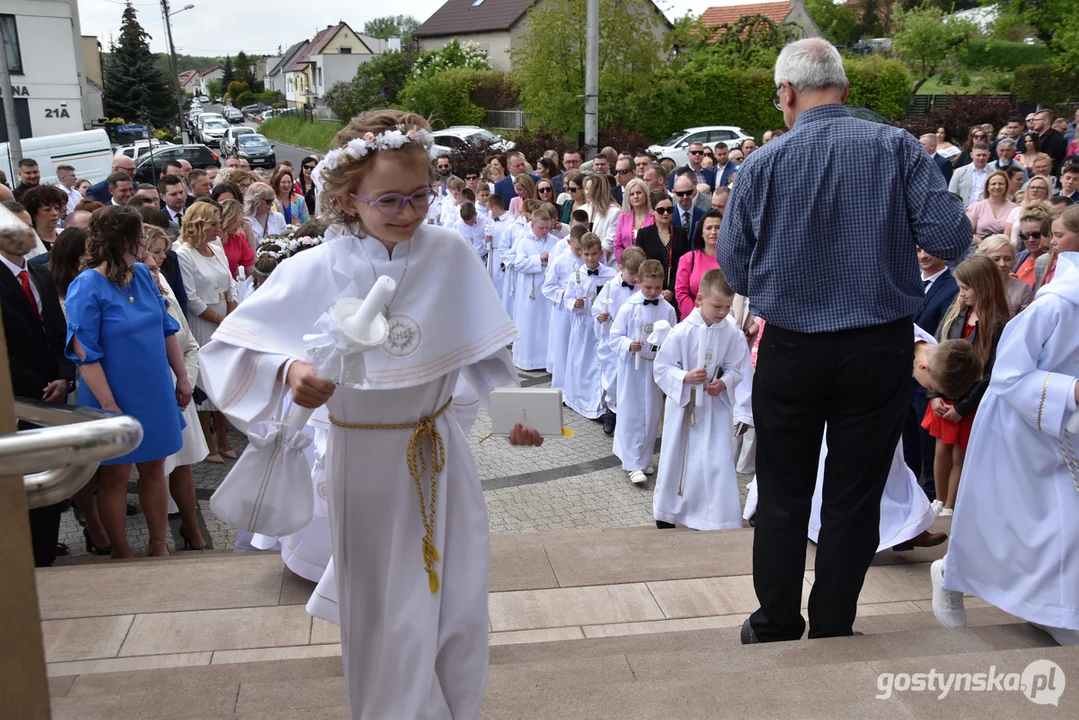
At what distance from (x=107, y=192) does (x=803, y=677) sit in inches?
430

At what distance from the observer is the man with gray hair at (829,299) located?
325 cm

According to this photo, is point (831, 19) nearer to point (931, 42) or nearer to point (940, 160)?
point (931, 42)

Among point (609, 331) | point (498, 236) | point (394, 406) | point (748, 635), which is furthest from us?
point (498, 236)

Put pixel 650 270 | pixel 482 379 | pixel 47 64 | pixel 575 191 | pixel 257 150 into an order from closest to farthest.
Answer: pixel 482 379 → pixel 650 270 → pixel 575 191 → pixel 47 64 → pixel 257 150

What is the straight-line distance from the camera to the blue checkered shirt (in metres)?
3.24

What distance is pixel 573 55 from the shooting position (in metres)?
24.0

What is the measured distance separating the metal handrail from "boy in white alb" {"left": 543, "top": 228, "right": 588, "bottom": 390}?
330 inches

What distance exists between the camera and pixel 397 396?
3039 mm

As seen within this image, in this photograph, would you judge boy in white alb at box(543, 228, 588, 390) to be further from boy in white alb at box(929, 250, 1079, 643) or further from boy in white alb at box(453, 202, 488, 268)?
boy in white alb at box(929, 250, 1079, 643)

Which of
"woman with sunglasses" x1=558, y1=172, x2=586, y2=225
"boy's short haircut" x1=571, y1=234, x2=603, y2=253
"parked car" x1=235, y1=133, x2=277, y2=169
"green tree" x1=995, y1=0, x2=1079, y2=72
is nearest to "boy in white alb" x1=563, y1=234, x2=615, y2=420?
"boy's short haircut" x1=571, y1=234, x2=603, y2=253

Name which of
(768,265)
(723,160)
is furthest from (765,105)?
(768,265)

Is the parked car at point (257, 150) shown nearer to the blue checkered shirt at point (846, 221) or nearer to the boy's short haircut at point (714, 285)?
the boy's short haircut at point (714, 285)

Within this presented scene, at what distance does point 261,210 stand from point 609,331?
4015 mm

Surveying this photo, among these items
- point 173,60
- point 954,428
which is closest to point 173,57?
point 173,60
